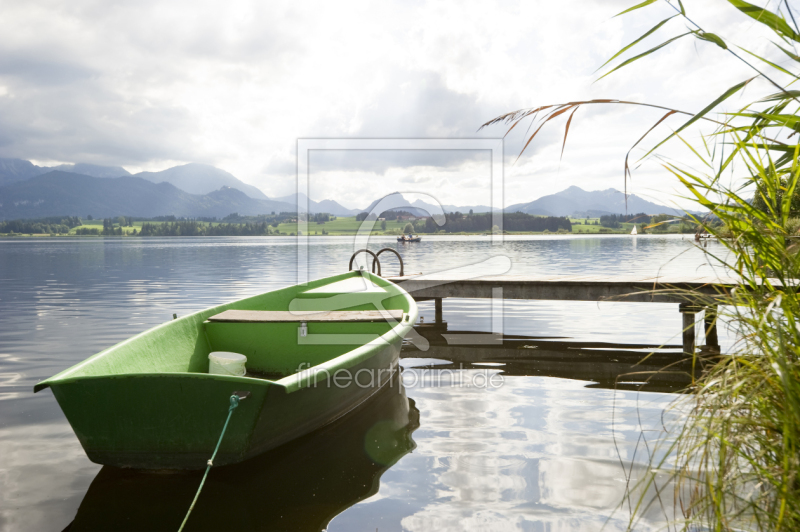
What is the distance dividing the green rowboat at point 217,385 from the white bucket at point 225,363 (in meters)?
0.22

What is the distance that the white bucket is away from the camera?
5.85 metres

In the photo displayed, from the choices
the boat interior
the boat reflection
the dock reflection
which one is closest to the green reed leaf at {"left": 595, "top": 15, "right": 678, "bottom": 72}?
the boat reflection

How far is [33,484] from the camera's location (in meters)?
4.25

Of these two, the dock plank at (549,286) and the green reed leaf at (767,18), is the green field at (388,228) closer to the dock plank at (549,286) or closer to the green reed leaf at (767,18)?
the green reed leaf at (767,18)

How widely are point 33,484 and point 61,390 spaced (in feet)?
4.32

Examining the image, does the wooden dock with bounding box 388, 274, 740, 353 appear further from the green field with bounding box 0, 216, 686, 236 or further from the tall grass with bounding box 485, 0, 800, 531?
the tall grass with bounding box 485, 0, 800, 531

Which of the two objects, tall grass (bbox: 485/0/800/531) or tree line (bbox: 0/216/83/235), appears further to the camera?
tree line (bbox: 0/216/83/235)

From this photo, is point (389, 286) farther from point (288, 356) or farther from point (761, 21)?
point (761, 21)

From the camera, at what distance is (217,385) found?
3629mm

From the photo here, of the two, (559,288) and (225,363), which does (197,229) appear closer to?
(559,288)

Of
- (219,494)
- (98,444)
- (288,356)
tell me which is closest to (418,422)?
(288,356)

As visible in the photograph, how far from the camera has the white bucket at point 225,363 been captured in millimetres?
5852

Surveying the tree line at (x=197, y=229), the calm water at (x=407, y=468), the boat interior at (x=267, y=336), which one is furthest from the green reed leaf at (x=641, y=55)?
the tree line at (x=197, y=229)

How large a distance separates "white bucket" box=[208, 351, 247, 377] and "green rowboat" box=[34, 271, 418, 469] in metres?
0.22
